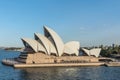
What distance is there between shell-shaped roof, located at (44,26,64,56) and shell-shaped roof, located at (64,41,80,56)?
3.72m

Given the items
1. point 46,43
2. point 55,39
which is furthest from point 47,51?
point 55,39

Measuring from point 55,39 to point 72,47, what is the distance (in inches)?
404

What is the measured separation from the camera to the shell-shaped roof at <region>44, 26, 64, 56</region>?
91.6 m

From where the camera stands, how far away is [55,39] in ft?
302

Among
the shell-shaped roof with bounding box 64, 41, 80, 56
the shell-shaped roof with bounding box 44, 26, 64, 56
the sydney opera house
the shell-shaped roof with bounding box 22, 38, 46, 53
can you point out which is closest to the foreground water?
the sydney opera house

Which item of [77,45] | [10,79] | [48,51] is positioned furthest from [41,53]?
[10,79]

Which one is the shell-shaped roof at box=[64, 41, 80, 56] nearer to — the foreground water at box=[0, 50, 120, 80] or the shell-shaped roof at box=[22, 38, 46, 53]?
the shell-shaped roof at box=[22, 38, 46, 53]

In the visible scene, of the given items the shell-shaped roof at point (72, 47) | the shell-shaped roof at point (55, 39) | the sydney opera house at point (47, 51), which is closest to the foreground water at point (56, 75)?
the sydney opera house at point (47, 51)

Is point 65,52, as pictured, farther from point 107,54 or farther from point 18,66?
point 107,54

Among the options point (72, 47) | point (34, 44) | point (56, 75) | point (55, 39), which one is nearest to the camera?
point (56, 75)

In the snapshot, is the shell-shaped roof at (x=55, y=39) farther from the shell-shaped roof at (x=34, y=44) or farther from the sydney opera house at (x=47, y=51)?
the shell-shaped roof at (x=34, y=44)

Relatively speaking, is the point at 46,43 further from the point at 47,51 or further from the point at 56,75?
the point at 56,75

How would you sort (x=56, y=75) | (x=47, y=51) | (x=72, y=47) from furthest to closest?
(x=72, y=47), (x=47, y=51), (x=56, y=75)

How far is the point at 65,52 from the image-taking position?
96688 mm
